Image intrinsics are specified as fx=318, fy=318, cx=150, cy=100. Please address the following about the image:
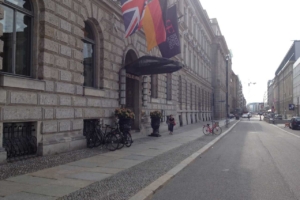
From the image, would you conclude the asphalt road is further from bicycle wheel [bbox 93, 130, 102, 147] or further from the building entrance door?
the building entrance door

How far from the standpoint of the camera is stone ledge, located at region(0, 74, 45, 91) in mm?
8637

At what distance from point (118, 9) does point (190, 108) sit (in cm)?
2543

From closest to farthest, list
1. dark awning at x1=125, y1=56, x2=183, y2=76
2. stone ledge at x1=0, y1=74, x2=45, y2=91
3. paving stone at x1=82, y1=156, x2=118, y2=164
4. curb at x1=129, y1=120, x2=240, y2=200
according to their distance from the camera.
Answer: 1. curb at x1=129, y1=120, x2=240, y2=200
2. stone ledge at x1=0, y1=74, x2=45, y2=91
3. paving stone at x1=82, y1=156, x2=118, y2=164
4. dark awning at x1=125, y1=56, x2=183, y2=76

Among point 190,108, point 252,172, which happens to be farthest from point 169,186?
point 190,108

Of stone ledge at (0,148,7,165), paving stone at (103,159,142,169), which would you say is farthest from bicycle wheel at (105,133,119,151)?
stone ledge at (0,148,7,165)

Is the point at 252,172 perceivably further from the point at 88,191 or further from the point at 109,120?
the point at 109,120

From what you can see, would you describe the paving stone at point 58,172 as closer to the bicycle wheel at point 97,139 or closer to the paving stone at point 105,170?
the paving stone at point 105,170

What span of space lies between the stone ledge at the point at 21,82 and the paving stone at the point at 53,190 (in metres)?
3.54

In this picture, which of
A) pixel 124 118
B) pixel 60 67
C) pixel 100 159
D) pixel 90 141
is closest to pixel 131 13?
pixel 124 118

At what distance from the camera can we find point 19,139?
9.52 m

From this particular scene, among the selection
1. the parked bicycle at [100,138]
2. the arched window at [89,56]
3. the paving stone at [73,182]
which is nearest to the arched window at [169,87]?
the arched window at [89,56]

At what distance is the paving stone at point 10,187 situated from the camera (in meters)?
5.99

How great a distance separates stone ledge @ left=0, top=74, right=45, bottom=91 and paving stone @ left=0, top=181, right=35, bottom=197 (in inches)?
121

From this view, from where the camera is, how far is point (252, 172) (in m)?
8.92
